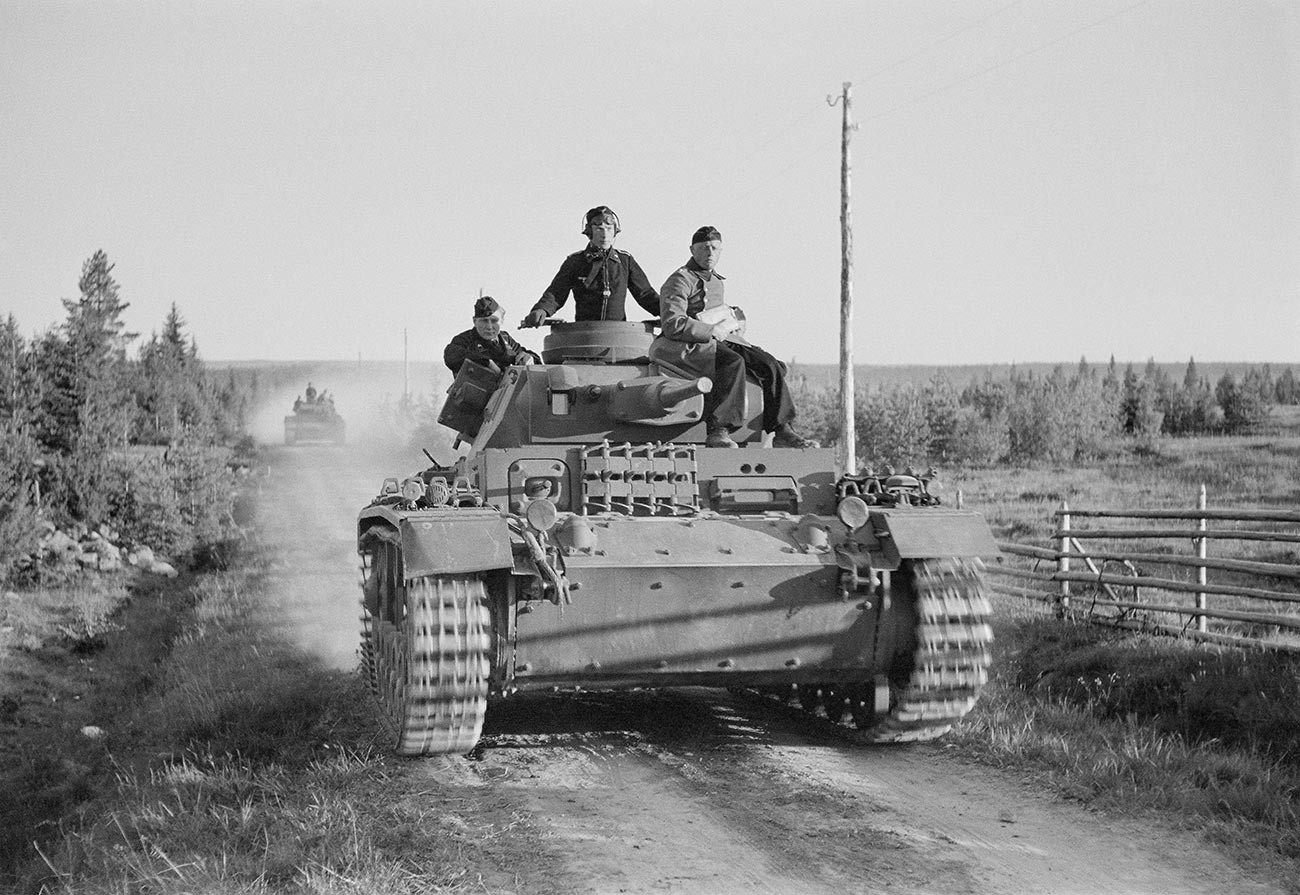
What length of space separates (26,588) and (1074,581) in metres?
20.1

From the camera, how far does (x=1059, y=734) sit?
26.9ft

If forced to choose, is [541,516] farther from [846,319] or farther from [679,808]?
[846,319]

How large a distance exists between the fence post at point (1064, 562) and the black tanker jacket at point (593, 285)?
6.12m

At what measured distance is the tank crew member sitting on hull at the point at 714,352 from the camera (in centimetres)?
888

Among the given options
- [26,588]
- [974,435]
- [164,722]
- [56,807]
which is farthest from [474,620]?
[974,435]

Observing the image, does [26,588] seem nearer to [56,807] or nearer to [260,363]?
[56,807]

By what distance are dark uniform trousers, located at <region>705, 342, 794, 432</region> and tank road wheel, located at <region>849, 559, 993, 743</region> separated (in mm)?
1760

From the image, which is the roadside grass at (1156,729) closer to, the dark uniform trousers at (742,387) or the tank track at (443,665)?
the dark uniform trousers at (742,387)

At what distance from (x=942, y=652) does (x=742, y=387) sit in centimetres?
233

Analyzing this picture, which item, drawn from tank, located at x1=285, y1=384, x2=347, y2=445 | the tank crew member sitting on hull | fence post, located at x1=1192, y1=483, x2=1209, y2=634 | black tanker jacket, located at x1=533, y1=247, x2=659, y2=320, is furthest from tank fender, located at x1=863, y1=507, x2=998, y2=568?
tank, located at x1=285, y1=384, x2=347, y2=445

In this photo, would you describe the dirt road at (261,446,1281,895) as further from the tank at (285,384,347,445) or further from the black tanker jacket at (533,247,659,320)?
the tank at (285,384,347,445)

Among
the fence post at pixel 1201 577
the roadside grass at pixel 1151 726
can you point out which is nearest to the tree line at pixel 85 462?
the roadside grass at pixel 1151 726

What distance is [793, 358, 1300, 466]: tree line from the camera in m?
50.2

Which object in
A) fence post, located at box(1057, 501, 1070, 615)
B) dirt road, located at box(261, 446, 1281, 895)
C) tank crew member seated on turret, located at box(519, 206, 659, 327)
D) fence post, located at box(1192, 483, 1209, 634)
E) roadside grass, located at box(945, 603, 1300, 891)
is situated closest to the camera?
dirt road, located at box(261, 446, 1281, 895)
